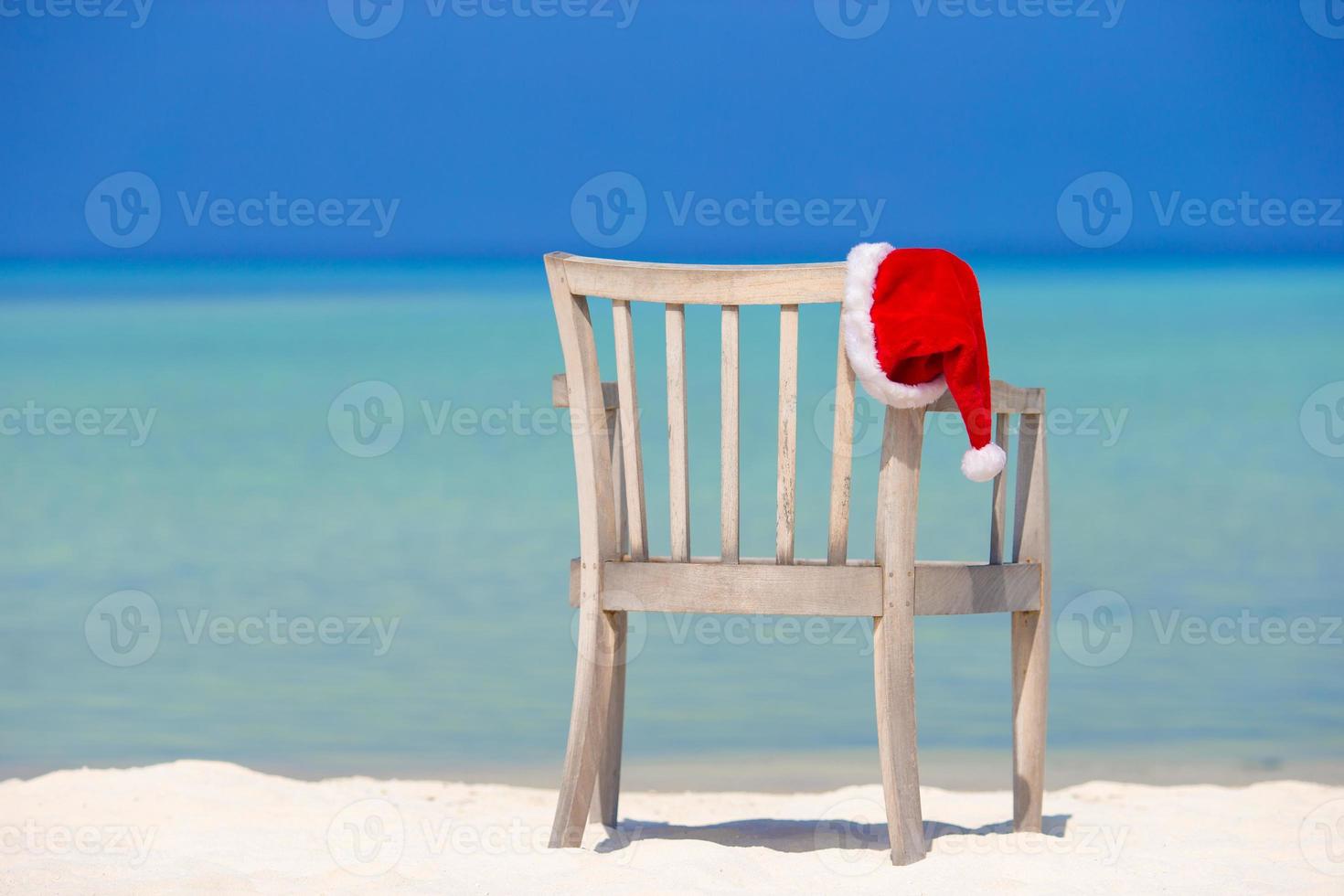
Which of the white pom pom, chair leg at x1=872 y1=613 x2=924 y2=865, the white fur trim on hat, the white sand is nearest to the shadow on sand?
the white sand

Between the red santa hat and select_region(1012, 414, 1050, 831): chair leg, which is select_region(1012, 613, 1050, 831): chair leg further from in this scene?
the red santa hat

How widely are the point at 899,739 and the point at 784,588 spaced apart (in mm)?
230

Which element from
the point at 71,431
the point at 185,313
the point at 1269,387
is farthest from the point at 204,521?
the point at 185,313

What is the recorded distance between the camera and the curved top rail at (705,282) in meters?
1.80

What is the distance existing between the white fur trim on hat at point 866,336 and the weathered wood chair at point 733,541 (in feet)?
0.07

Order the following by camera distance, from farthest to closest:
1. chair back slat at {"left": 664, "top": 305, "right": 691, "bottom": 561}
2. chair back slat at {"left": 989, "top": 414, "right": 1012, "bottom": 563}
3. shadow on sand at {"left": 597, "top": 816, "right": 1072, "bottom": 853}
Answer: shadow on sand at {"left": 597, "top": 816, "right": 1072, "bottom": 853} < chair back slat at {"left": 989, "top": 414, "right": 1012, "bottom": 563} < chair back slat at {"left": 664, "top": 305, "right": 691, "bottom": 561}

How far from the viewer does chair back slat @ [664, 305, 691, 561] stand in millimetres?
1842

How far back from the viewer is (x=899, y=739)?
1.82 meters

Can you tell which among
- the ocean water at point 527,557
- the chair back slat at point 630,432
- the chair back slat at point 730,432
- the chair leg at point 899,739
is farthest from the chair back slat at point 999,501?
the ocean water at point 527,557

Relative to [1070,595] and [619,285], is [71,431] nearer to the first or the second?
[1070,595]

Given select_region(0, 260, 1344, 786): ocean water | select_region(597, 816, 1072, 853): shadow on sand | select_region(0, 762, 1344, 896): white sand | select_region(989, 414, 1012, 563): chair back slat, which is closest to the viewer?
select_region(0, 762, 1344, 896): white sand

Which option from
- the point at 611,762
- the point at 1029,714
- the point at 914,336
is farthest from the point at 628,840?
the point at 914,336

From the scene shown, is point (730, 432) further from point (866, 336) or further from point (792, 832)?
point (792, 832)

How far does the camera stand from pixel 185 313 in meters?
9.71
